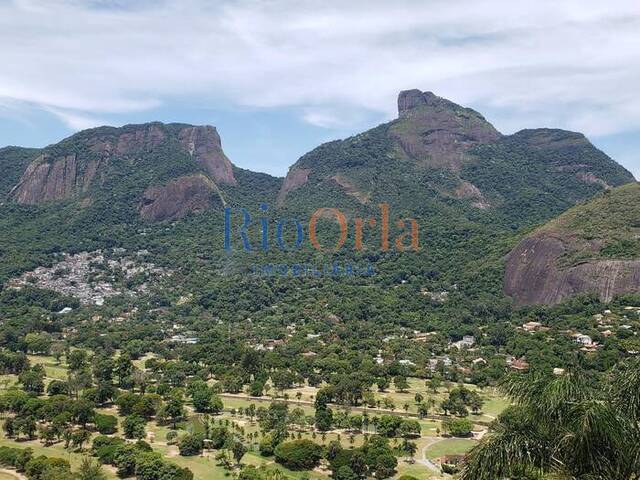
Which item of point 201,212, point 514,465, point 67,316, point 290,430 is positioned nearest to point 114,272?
point 67,316

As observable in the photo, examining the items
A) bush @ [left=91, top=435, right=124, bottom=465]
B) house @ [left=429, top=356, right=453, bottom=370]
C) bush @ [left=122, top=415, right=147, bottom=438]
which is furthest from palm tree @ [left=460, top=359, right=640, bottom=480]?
house @ [left=429, top=356, right=453, bottom=370]

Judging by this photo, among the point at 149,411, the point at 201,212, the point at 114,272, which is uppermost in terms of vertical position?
the point at 201,212

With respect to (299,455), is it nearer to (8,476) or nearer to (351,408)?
(351,408)

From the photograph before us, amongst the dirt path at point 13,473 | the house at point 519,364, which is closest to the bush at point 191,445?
the dirt path at point 13,473

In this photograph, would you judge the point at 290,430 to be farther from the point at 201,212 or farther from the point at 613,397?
the point at 201,212

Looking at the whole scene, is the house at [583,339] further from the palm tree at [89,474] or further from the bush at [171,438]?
the palm tree at [89,474]

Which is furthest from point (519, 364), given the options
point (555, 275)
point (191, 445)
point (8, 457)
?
point (8, 457)
